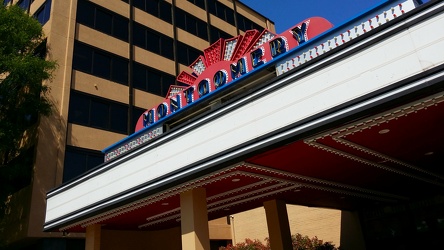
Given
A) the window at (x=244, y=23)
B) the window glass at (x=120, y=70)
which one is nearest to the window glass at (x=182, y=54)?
the window glass at (x=120, y=70)

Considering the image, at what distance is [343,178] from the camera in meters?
13.9

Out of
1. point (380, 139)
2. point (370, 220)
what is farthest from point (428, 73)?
point (370, 220)

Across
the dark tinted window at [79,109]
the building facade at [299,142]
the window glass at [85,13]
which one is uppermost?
the window glass at [85,13]

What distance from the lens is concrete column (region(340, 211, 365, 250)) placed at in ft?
70.0

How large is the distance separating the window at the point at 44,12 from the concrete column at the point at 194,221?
60.0 feet

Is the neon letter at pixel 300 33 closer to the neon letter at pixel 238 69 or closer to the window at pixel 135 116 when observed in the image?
the neon letter at pixel 238 69

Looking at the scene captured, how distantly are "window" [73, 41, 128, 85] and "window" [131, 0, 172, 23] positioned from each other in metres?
5.79

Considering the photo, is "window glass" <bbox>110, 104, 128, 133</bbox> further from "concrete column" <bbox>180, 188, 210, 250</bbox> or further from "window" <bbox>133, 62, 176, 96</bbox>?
"concrete column" <bbox>180, 188, 210, 250</bbox>

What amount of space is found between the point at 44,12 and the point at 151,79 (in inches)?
318

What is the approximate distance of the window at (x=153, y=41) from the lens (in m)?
29.6

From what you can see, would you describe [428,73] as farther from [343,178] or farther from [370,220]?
[370,220]

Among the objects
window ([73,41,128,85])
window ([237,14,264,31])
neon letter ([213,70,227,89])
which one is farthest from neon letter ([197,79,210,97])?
window ([237,14,264,31])

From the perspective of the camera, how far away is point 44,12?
26156 mm

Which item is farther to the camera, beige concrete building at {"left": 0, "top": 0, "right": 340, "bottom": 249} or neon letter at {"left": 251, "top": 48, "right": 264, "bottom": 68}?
beige concrete building at {"left": 0, "top": 0, "right": 340, "bottom": 249}
